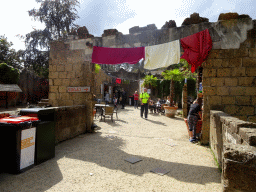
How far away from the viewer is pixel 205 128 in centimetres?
486

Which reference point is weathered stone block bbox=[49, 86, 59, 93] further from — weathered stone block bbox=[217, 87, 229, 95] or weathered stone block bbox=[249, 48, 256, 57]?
weathered stone block bbox=[249, 48, 256, 57]

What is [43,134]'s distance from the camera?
133 inches

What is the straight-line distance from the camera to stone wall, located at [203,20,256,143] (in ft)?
14.8

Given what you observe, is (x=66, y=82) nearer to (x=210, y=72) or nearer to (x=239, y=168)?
(x=210, y=72)

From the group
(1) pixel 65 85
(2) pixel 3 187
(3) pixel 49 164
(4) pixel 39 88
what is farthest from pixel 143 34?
(4) pixel 39 88

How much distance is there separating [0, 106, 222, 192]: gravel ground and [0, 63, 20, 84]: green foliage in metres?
14.8

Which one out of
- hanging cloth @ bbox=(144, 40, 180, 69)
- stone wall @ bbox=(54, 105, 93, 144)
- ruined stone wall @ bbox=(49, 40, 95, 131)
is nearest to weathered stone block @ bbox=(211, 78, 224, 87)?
hanging cloth @ bbox=(144, 40, 180, 69)

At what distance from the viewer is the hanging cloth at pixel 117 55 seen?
546cm

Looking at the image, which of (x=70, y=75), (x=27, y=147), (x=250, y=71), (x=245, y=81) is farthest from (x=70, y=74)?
(x=250, y=71)

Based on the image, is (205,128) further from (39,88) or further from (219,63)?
(39,88)

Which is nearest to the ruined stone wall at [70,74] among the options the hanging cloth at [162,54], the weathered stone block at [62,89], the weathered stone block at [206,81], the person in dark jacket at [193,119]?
the weathered stone block at [62,89]

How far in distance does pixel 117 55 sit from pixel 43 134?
348cm

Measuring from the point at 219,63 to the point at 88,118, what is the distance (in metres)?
4.86

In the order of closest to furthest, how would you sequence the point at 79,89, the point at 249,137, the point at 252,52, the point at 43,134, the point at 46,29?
the point at 249,137, the point at 43,134, the point at 252,52, the point at 79,89, the point at 46,29
